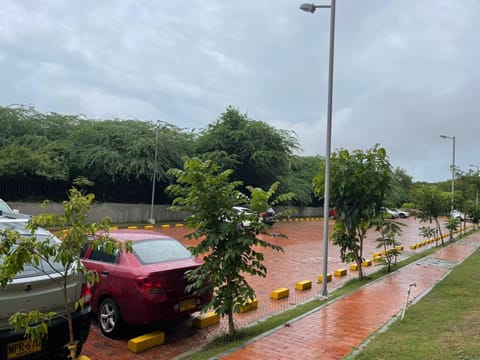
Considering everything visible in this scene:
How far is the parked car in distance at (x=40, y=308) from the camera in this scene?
3.93m

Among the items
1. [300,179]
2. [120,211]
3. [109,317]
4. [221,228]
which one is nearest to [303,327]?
[221,228]

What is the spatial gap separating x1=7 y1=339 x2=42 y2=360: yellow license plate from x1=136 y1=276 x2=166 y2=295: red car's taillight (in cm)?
146

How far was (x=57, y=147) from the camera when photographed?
864 inches

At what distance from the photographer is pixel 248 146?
28328mm

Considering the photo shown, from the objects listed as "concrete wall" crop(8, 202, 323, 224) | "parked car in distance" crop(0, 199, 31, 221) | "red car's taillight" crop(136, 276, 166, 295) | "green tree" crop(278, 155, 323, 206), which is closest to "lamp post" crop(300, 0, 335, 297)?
"red car's taillight" crop(136, 276, 166, 295)

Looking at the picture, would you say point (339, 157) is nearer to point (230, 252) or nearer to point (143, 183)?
point (230, 252)

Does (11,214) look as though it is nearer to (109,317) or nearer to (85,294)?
(109,317)

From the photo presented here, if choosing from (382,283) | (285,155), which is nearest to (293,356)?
(382,283)

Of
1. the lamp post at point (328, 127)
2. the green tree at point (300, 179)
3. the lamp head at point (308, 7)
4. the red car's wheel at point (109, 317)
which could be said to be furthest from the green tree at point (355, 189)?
the green tree at point (300, 179)

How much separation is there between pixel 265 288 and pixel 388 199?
3.81m

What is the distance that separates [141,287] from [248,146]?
23.4 m

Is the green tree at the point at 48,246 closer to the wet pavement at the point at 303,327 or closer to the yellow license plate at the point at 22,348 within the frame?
the yellow license plate at the point at 22,348

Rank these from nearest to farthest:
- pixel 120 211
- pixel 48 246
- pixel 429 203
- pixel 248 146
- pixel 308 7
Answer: pixel 48 246 < pixel 308 7 < pixel 429 203 < pixel 120 211 < pixel 248 146

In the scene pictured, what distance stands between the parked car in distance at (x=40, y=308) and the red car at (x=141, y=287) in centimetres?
76
